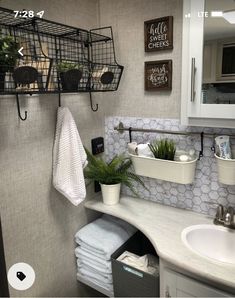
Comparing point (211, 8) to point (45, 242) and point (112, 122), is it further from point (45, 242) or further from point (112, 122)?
point (45, 242)

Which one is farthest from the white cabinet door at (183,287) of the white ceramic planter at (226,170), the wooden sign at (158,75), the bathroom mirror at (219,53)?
the wooden sign at (158,75)

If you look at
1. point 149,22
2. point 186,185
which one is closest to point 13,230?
point 186,185

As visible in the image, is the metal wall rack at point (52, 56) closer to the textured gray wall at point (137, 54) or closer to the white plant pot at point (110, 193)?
the textured gray wall at point (137, 54)

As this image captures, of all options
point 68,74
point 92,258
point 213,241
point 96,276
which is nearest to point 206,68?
point 68,74

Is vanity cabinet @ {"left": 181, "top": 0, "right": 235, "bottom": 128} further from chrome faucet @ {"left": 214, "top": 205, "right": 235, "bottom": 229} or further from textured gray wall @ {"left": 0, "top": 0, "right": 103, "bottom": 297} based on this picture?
textured gray wall @ {"left": 0, "top": 0, "right": 103, "bottom": 297}

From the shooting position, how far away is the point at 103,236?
1677 mm

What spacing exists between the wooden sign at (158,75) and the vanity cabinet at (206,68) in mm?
245

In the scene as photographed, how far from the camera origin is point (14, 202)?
134 centimetres

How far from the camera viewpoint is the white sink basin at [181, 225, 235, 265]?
1380mm

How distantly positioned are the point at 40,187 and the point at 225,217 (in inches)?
40.7

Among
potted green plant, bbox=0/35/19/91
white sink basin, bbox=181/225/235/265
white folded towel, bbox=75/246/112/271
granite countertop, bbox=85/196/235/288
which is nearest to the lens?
potted green plant, bbox=0/35/19/91

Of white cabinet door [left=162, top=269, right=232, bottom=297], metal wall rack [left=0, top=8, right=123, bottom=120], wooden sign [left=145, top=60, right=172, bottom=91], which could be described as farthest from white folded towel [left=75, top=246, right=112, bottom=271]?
wooden sign [left=145, top=60, right=172, bottom=91]

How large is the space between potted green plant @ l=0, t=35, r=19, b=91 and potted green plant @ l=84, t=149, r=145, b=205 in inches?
30.2

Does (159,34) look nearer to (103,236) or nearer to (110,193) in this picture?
(110,193)
